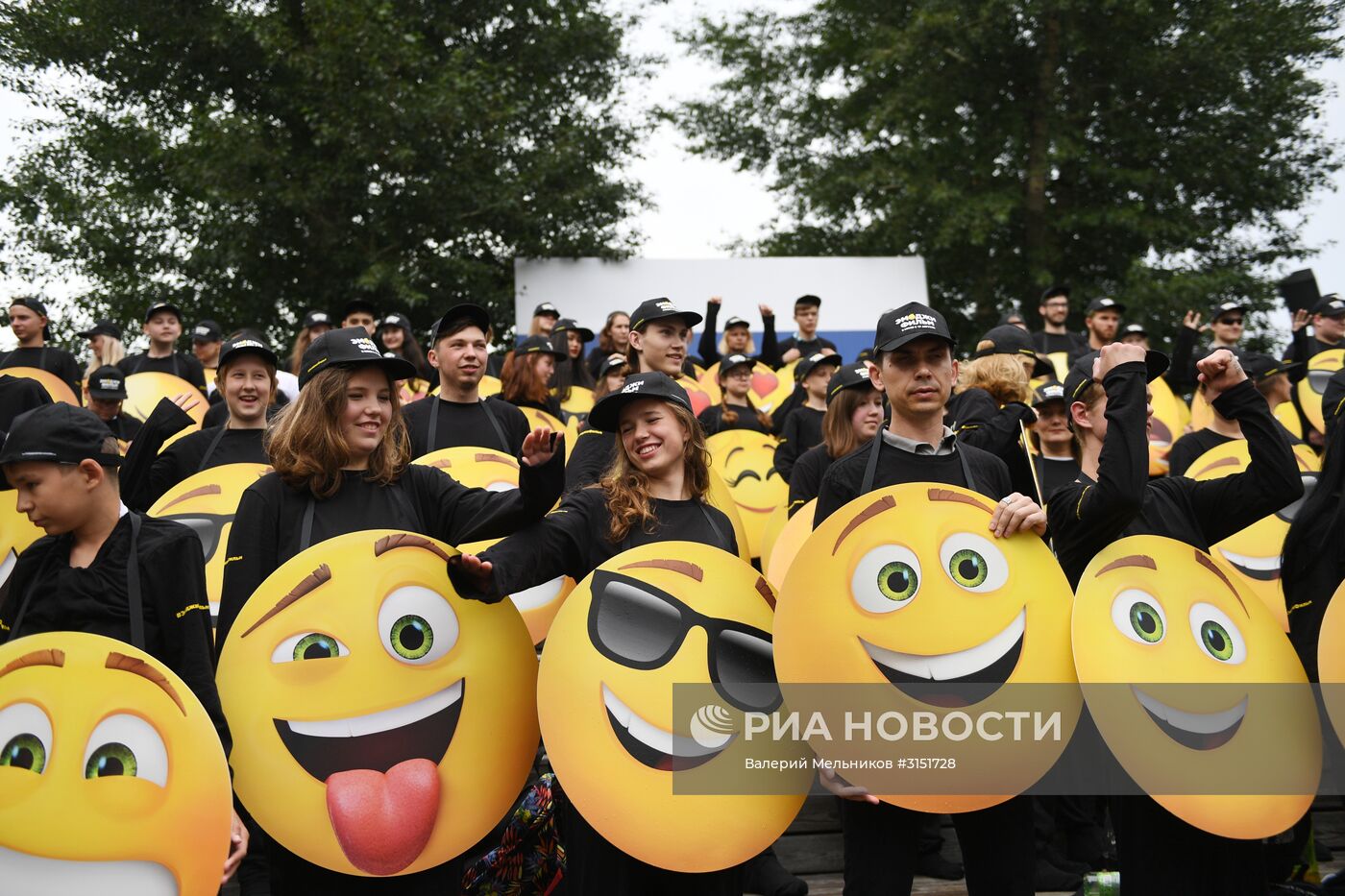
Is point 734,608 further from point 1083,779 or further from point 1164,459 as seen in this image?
point 1164,459

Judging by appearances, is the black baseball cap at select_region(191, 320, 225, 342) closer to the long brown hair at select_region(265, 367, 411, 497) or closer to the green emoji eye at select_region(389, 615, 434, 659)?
the long brown hair at select_region(265, 367, 411, 497)

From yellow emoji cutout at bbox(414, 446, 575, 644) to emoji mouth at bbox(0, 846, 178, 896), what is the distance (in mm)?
1955

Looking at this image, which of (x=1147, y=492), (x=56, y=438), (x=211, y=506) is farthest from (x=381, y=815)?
(x=1147, y=492)

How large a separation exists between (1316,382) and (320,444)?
304 inches

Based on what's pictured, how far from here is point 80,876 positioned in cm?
295

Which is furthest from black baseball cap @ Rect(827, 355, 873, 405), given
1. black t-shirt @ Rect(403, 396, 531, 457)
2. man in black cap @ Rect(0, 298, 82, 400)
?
man in black cap @ Rect(0, 298, 82, 400)

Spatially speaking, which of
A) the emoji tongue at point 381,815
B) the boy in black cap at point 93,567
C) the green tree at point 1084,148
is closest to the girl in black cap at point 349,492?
the emoji tongue at point 381,815

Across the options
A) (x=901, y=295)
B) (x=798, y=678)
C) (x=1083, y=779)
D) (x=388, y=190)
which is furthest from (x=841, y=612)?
(x=388, y=190)

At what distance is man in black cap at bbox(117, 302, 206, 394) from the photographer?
9.02m

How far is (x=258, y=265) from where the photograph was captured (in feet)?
52.5

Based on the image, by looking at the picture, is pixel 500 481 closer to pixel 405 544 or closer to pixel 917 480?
pixel 405 544

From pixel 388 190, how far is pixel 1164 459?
35.6 feet

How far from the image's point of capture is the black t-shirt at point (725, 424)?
834cm

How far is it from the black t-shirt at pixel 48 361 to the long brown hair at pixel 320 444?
542 cm
